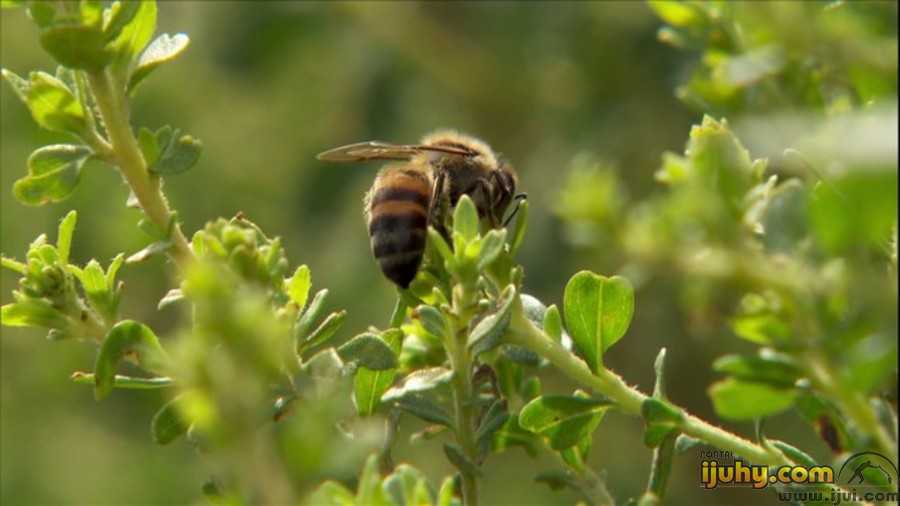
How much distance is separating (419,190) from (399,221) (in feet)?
0.74

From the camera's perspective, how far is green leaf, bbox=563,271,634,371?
2305 mm

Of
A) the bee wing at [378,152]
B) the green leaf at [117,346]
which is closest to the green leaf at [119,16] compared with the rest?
the green leaf at [117,346]

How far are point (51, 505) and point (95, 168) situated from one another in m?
1.85

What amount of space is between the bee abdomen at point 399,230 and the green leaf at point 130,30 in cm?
102

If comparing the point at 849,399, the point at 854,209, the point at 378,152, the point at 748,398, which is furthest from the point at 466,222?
the point at 378,152

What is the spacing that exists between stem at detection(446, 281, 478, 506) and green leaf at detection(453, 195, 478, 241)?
0.09 meters

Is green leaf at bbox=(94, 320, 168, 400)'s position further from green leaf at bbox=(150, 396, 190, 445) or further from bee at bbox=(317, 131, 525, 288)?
bee at bbox=(317, 131, 525, 288)

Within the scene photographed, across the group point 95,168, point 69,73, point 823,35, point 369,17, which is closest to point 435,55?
point 369,17

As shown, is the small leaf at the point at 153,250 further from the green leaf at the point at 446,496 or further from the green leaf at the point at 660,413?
the green leaf at the point at 660,413

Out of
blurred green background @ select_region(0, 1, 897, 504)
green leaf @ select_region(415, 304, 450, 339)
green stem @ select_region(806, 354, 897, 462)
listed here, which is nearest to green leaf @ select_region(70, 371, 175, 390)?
green leaf @ select_region(415, 304, 450, 339)

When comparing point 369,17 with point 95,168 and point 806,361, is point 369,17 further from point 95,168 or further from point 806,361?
point 806,361

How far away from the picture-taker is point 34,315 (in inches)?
89.7

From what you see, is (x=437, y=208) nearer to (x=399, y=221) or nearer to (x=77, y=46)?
(x=399, y=221)

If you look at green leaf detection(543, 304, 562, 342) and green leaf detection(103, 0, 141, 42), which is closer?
green leaf detection(103, 0, 141, 42)
